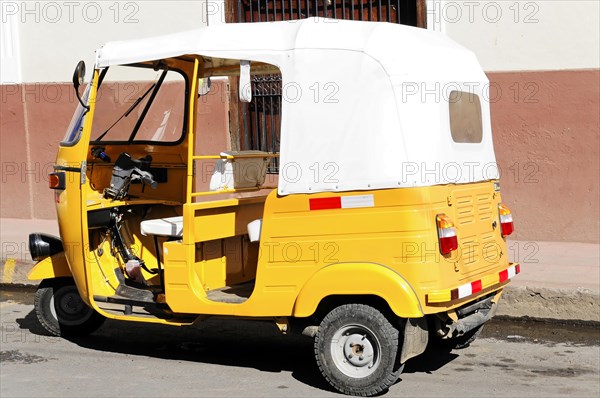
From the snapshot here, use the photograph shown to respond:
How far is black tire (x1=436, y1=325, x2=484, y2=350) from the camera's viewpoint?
654 centimetres

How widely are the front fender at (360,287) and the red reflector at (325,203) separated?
1.10 ft

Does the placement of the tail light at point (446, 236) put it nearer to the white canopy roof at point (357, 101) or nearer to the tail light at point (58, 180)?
the white canopy roof at point (357, 101)

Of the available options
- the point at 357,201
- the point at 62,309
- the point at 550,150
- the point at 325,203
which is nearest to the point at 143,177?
the point at 62,309

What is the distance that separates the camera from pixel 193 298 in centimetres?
602


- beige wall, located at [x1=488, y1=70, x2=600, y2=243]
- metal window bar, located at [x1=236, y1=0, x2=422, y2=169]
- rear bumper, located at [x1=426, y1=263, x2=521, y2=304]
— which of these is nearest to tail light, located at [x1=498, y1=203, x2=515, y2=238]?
rear bumper, located at [x1=426, y1=263, x2=521, y2=304]

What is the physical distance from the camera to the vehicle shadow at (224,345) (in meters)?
6.31

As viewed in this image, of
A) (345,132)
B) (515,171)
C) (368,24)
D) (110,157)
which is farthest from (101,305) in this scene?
(515,171)

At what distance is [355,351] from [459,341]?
1.26 meters

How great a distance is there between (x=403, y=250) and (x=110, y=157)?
2.79 m

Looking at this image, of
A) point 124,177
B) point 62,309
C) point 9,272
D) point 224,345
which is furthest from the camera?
point 9,272

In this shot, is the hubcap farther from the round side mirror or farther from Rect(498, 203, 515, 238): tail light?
the round side mirror

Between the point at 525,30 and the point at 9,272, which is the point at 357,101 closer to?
the point at 525,30

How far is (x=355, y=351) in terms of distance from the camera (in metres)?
5.58

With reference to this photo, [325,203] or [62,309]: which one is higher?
[325,203]
